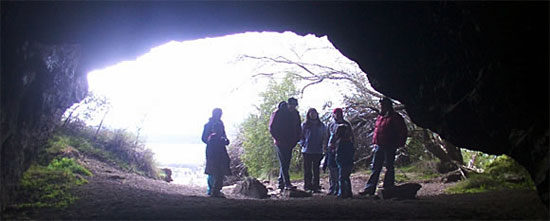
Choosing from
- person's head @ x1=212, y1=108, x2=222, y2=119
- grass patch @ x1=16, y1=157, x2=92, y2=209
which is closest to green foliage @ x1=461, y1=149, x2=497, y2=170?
person's head @ x1=212, y1=108, x2=222, y2=119

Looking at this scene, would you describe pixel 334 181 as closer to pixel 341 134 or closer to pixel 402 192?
pixel 341 134

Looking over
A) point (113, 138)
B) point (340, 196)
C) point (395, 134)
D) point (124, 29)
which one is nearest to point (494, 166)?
point (395, 134)

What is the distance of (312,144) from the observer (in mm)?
9219

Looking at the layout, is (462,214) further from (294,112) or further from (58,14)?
(58,14)

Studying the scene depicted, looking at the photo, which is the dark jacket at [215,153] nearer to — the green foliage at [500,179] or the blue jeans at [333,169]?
the blue jeans at [333,169]

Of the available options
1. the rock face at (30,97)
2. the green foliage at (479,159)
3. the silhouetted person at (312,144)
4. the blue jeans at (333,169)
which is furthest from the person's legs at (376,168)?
the rock face at (30,97)

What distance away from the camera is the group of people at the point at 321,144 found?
25.2 feet

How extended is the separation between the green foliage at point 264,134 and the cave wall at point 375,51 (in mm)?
5758

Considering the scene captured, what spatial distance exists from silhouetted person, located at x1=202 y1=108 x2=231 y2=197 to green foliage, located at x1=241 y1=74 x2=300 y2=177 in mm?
5374

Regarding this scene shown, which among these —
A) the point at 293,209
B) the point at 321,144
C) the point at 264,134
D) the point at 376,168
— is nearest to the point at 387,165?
the point at 376,168

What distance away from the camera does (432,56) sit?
20.5ft

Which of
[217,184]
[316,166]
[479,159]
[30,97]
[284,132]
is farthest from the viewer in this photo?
[479,159]

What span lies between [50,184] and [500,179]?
8.22 metres

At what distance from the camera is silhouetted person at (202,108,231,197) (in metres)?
8.27
